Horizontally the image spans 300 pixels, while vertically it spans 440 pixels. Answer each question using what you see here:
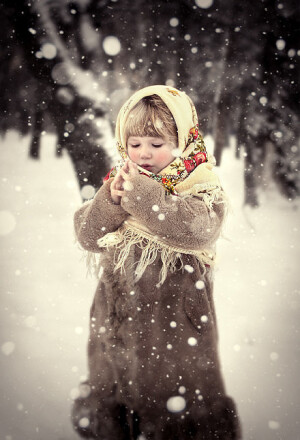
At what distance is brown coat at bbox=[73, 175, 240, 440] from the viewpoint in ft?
2.94

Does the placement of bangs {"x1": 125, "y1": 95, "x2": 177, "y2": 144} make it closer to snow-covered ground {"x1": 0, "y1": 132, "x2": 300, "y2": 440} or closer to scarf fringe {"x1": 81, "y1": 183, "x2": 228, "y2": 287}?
scarf fringe {"x1": 81, "y1": 183, "x2": 228, "y2": 287}

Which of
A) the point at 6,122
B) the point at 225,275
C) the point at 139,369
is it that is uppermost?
the point at 6,122

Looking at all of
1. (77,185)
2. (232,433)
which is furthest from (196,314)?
(77,185)

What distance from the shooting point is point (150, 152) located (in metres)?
0.94

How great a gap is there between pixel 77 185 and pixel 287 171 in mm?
719

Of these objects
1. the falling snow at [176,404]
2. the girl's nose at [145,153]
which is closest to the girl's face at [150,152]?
the girl's nose at [145,153]

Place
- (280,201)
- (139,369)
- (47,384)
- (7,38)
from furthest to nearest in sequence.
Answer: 1. (280,201)
2. (7,38)
3. (47,384)
4. (139,369)

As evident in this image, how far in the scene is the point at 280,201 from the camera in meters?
1.49

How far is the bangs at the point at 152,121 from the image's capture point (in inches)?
36.5

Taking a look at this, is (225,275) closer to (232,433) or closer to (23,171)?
(232,433)

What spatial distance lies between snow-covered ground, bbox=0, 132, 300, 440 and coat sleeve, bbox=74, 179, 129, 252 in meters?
0.52

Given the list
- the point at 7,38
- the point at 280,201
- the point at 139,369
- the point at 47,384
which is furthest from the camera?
the point at 280,201

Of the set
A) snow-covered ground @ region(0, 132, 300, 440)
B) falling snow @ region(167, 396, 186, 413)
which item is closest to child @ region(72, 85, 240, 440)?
falling snow @ region(167, 396, 186, 413)

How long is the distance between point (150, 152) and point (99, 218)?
0.60 ft
